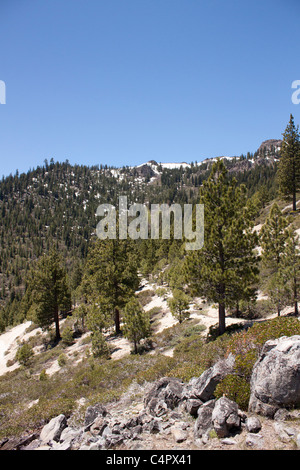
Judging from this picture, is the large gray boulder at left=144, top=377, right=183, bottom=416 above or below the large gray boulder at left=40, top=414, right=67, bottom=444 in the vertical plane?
above

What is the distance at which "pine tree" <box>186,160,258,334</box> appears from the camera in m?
14.4

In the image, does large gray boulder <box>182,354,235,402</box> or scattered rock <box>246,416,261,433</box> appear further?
large gray boulder <box>182,354,235,402</box>

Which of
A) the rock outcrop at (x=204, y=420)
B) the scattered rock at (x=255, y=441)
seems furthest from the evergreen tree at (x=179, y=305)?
the scattered rock at (x=255, y=441)

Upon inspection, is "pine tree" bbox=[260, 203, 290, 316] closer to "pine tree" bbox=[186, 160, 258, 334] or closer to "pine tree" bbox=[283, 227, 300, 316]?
"pine tree" bbox=[283, 227, 300, 316]

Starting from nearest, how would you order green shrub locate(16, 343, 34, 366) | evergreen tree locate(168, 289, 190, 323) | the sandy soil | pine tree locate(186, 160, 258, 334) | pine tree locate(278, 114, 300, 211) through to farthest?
pine tree locate(186, 160, 258, 334), the sandy soil, evergreen tree locate(168, 289, 190, 323), green shrub locate(16, 343, 34, 366), pine tree locate(278, 114, 300, 211)

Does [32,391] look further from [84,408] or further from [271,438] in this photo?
[271,438]

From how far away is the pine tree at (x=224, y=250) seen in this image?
1436cm

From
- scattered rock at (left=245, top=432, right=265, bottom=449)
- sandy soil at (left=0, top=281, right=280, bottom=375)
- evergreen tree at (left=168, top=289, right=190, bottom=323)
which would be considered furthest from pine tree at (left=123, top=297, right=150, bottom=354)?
scattered rock at (left=245, top=432, right=265, bottom=449)

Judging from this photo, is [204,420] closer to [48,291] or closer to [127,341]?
[127,341]

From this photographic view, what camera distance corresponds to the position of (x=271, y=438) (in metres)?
5.16

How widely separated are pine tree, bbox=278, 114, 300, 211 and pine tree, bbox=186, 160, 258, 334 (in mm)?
30060

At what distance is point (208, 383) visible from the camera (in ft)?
23.2

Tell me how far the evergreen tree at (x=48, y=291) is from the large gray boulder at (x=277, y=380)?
83.5 feet
